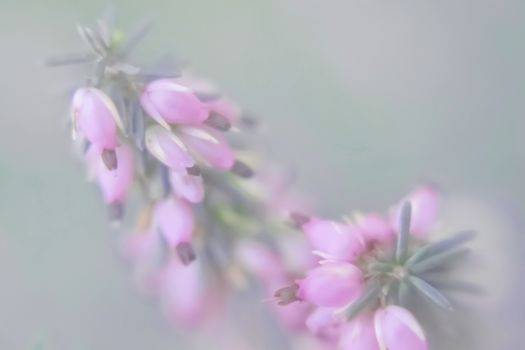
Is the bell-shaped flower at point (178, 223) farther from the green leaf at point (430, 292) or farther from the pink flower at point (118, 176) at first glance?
the green leaf at point (430, 292)

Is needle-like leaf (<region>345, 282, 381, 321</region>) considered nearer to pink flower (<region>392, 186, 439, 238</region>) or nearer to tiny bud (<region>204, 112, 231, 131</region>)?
pink flower (<region>392, 186, 439, 238</region>)

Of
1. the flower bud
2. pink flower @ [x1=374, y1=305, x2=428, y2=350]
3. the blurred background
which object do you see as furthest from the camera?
the blurred background

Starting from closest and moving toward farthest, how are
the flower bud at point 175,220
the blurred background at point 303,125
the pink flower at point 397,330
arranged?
the pink flower at point 397,330 < the flower bud at point 175,220 < the blurred background at point 303,125

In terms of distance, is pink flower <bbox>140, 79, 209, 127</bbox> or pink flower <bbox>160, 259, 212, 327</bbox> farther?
pink flower <bbox>160, 259, 212, 327</bbox>

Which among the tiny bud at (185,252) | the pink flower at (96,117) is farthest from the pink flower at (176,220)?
the pink flower at (96,117)

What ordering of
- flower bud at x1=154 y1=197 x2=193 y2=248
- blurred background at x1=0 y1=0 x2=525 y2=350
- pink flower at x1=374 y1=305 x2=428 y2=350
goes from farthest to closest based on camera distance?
blurred background at x1=0 y1=0 x2=525 y2=350
flower bud at x1=154 y1=197 x2=193 y2=248
pink flower at x1=374 y1=305 x2=428 y2=350

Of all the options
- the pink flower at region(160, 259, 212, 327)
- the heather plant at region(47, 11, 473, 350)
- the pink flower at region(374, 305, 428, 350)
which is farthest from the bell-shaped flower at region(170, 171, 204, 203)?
the pink flower at region(374, 305, 428, 350)

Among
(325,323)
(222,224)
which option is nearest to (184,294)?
(222,224)
